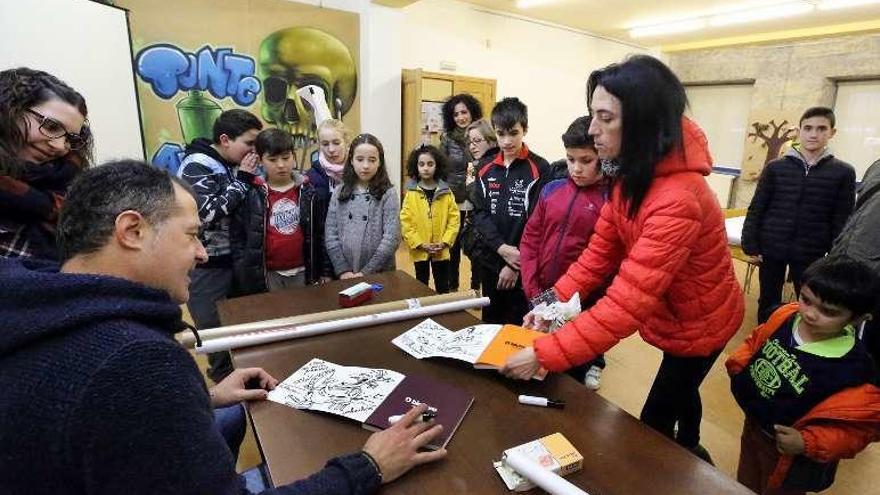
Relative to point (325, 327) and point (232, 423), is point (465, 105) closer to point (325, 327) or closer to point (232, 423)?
point (325, 327)

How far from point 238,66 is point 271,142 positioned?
2.58 metres

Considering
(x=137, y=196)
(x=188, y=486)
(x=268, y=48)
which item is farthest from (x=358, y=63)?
(x=188, y=486)

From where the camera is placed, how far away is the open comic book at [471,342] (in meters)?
1.18

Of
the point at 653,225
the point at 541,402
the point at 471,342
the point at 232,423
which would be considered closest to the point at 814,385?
the point at 653,225

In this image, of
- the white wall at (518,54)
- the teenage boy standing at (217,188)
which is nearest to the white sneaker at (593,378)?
the teenage boy standing at (217,188)

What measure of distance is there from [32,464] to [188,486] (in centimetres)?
18

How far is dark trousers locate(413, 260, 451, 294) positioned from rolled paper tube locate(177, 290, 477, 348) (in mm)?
1331

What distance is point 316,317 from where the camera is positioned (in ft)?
4.86

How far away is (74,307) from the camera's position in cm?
58

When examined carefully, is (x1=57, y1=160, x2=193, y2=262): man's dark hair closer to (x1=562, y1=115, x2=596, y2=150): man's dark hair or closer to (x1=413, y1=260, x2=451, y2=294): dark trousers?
(x1=562, y1=115, x2=596, y2=150): man's dark hair

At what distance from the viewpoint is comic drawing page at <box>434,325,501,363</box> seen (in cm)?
121

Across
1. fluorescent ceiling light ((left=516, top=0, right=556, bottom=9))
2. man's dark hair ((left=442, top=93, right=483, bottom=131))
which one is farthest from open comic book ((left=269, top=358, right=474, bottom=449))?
fluorescent ceiling light ((left=516, top=0, right=556, bottom=9))

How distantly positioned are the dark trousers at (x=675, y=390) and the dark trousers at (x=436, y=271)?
5.93 feet

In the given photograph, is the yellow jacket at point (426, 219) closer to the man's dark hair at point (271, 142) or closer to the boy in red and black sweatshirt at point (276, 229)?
the boy in red and black sweatshirt at point (276, 229)
